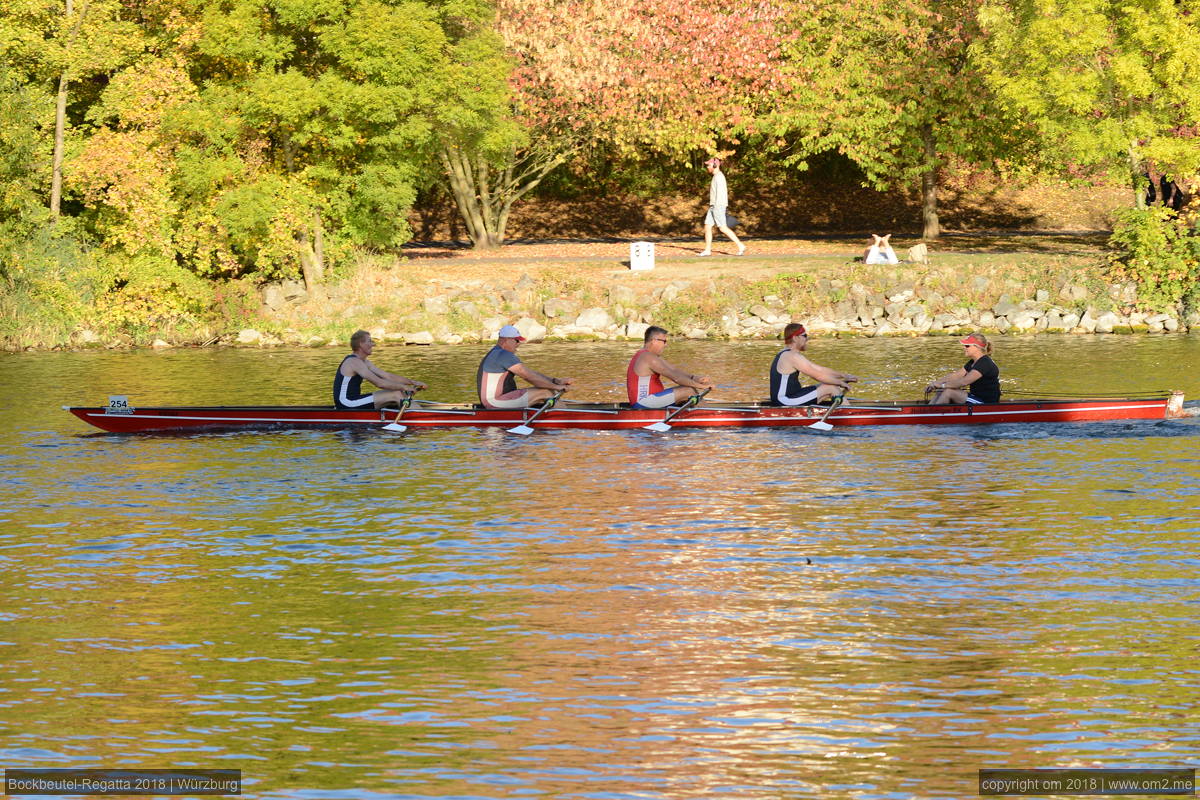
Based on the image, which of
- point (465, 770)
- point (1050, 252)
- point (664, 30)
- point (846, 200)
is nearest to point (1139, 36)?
point (1050, 252)

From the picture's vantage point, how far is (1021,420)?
25.9m

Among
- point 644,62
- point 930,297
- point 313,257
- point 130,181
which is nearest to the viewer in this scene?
point 130,181

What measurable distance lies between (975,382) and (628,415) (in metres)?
5.48

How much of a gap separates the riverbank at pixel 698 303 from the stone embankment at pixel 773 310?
4cm

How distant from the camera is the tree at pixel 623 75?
154ft

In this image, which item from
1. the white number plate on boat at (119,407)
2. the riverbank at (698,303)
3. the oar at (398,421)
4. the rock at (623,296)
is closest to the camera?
the white number plate on boat at (119,407)

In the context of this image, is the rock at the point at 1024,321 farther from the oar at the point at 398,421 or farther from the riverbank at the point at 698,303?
the oar at the point at 398,421

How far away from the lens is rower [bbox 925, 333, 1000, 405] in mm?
25984

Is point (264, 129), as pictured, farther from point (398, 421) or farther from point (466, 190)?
point (398, 421)

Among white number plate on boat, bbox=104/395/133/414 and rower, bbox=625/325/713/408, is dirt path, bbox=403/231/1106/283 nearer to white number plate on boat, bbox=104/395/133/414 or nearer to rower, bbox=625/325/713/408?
rower, bbox=625/325/713/408

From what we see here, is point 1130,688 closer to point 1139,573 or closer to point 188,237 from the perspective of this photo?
point 1139,573

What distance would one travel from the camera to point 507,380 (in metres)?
26.8

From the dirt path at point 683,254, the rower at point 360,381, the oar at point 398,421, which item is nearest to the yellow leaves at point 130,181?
the dirt path at point 683,254

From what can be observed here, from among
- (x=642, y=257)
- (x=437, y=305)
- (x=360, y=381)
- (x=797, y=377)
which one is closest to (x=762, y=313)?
(x=642, y=257)
